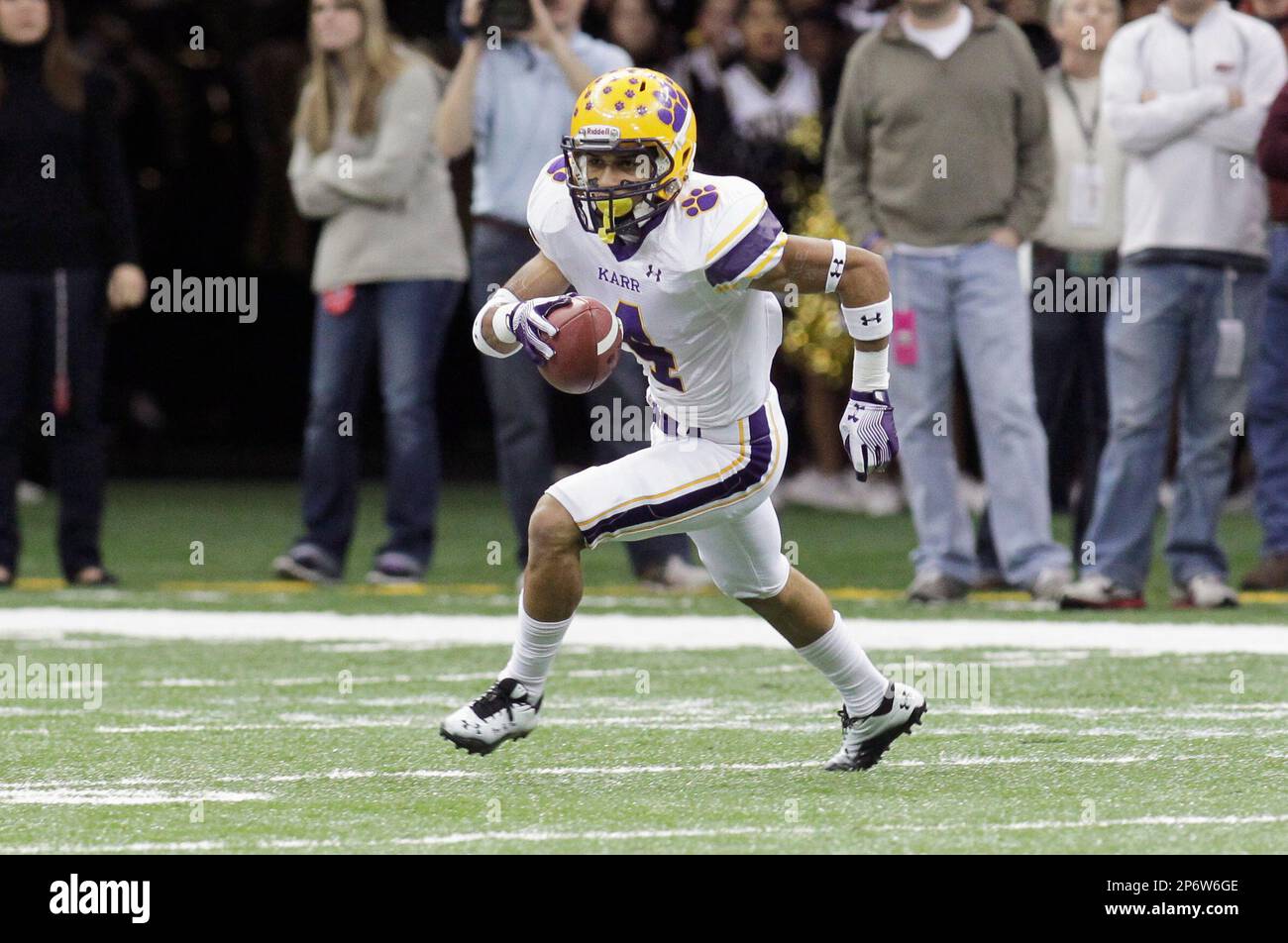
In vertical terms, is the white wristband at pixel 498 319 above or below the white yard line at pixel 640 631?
above

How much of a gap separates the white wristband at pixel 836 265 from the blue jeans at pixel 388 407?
162 inches

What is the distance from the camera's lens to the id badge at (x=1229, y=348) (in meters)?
8.38

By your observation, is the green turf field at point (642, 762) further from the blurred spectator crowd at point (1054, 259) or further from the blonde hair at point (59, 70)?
the blonde hair at point (59, 70)

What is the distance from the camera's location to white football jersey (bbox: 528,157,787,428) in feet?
17.4

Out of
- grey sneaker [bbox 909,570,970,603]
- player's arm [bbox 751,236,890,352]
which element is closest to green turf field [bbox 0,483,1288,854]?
grey sneaker [bbox 909,570,970,603]

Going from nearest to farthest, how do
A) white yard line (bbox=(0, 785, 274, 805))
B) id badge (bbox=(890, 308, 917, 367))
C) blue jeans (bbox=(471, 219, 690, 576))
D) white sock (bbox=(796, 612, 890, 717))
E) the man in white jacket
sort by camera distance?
white yard line (bbox=(0, 785, 274, 805)) < white sock (bbox=(796, 612, 890, 717)) < the man in white jacket < id badge (bbox=(890, 308, 917, 367)) < blue jeans (bbox=(471, 219, 690, 576))

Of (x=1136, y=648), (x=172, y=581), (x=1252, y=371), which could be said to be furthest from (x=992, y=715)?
(x=172, y=581)

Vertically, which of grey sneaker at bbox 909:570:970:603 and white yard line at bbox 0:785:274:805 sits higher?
white yard line at bbox 0:785:274:805

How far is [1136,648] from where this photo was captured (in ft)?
24.2

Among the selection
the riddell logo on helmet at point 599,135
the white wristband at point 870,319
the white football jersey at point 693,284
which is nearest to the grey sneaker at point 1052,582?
the white football jersey at point 693,284

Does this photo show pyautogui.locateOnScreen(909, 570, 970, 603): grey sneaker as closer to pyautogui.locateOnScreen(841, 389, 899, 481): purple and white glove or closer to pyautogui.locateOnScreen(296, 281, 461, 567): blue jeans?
pyautogui.locateOnScreen(296, 281, 461, 567): blue jeans

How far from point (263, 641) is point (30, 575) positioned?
8.08ft

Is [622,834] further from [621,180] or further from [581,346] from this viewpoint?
[621,180]
